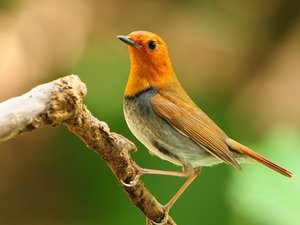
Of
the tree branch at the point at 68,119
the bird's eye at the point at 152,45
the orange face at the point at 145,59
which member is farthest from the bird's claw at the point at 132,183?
the bird's eye at the point at 152,45

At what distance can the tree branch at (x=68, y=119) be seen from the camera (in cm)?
159

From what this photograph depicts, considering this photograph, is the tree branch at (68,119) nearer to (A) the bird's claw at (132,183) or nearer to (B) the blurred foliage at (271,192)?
(A) the bird's claw at (132,183)

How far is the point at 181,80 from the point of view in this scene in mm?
5988

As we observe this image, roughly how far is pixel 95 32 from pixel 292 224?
3706 mm

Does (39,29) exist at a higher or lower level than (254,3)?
lower

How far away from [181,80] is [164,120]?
9.31ft

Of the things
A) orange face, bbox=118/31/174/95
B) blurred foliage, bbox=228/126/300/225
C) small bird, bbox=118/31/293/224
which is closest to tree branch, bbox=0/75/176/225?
small bird, bbox=118/31/293/224

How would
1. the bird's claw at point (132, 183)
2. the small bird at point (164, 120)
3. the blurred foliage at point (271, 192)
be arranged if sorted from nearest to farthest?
the bird's claw at point (132, 183)
the small bird at point (164, 120)
the blurred foliage at point (271, 192)

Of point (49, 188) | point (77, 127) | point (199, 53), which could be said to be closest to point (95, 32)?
point (199, 53)

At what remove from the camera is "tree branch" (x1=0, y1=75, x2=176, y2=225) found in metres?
1.59

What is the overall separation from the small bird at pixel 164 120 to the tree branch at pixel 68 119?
2.58 feet

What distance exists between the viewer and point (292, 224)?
11.1 ft

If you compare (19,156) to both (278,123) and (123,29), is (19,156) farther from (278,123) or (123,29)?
(278,123)

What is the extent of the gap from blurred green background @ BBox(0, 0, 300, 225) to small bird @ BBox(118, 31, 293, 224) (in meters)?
0.56
